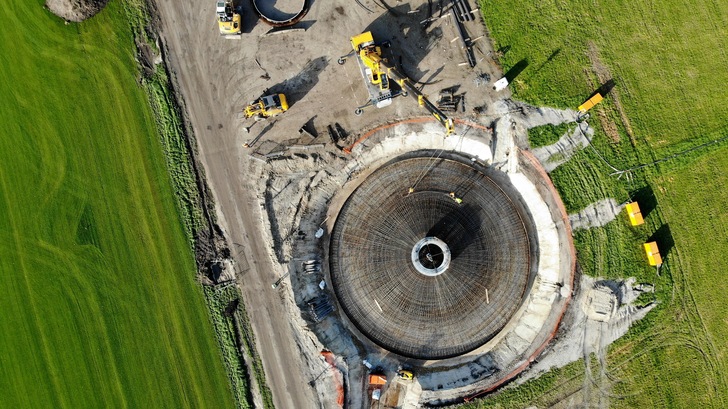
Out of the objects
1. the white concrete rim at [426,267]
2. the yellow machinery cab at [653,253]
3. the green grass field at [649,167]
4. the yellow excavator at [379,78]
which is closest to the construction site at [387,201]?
the white concrete rim at [426,267]

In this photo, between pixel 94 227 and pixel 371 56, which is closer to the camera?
pixel 371 56

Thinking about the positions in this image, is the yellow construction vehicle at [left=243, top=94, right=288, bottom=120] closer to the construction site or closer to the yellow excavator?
the construction site

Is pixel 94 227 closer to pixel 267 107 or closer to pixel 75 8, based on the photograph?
pixel 267 107

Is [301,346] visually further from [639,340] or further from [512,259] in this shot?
[639,340]

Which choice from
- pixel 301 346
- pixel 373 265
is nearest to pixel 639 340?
pixel 373 265

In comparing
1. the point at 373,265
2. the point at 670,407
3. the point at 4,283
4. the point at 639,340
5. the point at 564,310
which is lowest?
the point at 670,407

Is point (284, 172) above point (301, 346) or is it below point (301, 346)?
above

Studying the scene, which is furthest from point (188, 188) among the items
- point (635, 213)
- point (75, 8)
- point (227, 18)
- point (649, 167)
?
point (649, 167)
